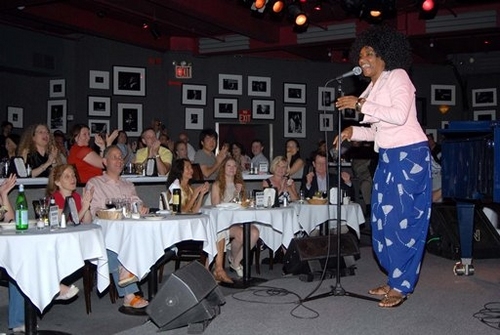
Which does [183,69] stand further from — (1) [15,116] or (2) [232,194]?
(2) [232,194]

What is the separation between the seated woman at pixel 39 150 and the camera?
5.92 meters

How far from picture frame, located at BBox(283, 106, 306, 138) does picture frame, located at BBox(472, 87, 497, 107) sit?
12.5ft

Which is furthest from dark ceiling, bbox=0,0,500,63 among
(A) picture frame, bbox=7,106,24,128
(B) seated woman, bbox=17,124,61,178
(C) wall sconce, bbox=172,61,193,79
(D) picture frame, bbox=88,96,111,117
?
(B) seated woman, bbox=17,124,61,178

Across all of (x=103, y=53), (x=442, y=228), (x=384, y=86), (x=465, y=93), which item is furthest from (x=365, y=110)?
(x=465, y=93)

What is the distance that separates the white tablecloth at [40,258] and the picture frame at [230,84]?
882 centimetres

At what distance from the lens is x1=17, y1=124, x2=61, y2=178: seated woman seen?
19.4 ft

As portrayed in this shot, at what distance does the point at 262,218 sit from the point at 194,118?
274 inches

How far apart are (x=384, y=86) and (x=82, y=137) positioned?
140 inches

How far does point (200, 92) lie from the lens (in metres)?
12.3

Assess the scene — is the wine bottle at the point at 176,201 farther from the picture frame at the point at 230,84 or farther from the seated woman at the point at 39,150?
the picture frame at the point at 230,84

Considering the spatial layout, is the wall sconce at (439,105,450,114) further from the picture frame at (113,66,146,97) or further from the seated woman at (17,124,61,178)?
the seated woman at (17,124,61,178)

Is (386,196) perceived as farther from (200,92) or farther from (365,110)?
(200,92)

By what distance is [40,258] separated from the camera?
12.2ft

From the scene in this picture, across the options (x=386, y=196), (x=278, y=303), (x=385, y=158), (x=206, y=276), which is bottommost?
(x=278, y=303)
